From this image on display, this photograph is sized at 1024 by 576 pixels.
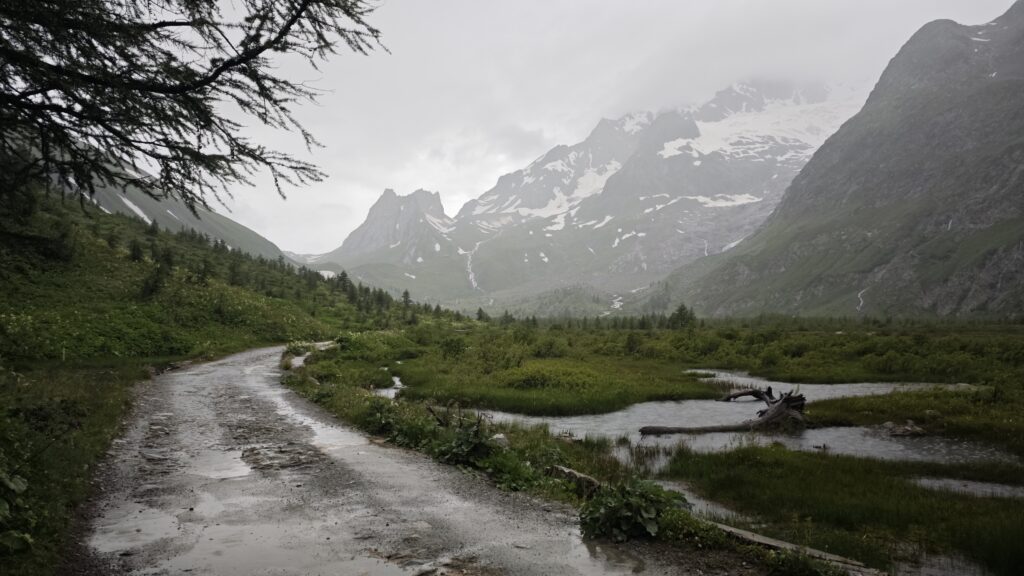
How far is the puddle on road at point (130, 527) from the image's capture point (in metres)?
7.65

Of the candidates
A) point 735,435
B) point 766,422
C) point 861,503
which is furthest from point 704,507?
point 766,422

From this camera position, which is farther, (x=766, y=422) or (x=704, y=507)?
(x=766, y=422)

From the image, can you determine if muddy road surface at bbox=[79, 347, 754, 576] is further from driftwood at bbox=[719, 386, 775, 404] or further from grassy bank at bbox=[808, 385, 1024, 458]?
driftwood at bbox=[719, 386, 775, 404]

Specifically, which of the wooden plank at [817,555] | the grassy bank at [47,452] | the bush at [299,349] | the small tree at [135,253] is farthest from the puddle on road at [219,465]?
the small tree at [135,253]

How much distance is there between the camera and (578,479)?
37.8 ft

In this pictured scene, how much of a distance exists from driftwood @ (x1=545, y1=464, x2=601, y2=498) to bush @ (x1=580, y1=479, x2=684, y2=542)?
2.05 metres

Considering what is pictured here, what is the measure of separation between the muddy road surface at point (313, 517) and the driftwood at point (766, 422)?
33.4ft

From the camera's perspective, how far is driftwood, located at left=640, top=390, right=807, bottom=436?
19.6m

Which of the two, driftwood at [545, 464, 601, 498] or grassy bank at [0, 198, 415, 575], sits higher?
grassy bank at [0, 198, 415, 575]

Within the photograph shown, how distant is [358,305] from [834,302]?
166804 millimetres

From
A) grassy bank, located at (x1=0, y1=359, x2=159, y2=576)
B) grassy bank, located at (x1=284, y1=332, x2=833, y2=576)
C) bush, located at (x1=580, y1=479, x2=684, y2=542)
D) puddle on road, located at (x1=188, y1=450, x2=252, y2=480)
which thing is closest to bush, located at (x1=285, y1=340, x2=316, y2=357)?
grassy bank, located at (x1=284, y1=332, x2=833, y2=576)

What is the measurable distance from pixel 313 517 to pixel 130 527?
9.15 feet

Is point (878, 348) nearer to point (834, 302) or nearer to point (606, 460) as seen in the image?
point (606, 460)

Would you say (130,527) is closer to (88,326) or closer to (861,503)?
(861,503)
